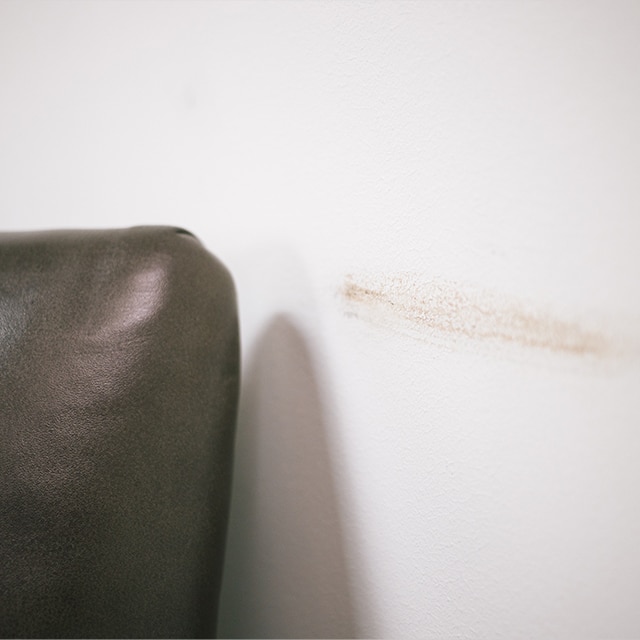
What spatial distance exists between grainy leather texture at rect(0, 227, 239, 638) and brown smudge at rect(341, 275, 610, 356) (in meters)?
0.17

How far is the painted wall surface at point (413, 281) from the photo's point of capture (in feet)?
1.19

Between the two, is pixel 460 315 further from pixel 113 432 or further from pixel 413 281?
pixel 113 432

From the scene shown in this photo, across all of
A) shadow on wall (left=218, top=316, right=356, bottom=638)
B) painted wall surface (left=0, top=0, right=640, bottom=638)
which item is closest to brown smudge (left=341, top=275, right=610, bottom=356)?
painted wall surface (left=0, top=0, right=640, bottom=638)

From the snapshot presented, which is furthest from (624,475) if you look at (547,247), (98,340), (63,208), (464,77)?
(63,208)

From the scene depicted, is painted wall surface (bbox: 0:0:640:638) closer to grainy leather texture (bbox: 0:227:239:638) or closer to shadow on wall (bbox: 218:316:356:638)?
shadow on wall (bbox: 218:316:356:638)

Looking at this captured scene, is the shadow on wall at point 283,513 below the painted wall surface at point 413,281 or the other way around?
below

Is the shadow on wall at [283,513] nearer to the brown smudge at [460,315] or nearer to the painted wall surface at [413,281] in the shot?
the painted wall surface at [413,281]

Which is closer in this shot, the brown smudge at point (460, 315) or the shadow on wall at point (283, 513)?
the brown smudge at point (460, 315)

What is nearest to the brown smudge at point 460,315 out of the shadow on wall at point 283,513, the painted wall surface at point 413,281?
the painted wall surface at point 413,281

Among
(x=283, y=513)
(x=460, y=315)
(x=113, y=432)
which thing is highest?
(x=460, y=315)

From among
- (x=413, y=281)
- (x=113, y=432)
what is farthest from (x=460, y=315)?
(x=113, y=432)

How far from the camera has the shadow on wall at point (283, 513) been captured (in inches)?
23.1

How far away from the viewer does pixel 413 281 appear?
484mm

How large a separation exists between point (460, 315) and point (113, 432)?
343mm
